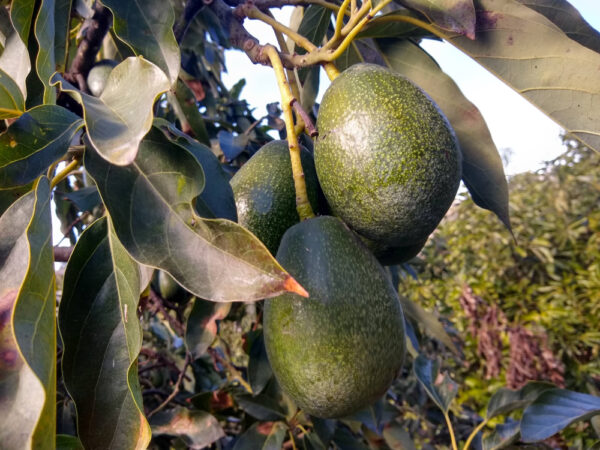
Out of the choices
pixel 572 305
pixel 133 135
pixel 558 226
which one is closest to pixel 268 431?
pixel 133 135

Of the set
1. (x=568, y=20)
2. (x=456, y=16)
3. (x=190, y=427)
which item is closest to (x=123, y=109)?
(x=456, y=16)

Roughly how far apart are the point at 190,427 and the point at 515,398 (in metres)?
0.91

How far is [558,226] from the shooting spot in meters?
3.67

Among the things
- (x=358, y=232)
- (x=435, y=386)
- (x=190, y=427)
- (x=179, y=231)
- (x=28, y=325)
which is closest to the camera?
(x=28, y=325)

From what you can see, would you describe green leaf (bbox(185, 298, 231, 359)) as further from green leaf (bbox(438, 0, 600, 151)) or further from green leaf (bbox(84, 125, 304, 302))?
green leaf (bbox(438, 0, 600, 151))

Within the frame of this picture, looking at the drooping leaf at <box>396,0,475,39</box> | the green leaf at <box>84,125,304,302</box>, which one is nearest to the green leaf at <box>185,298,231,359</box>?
the green leaf at <box>84,125,304,302</box>

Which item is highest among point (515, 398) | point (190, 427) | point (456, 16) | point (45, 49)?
point (456, 16)

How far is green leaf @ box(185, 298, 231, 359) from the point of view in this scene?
1078 millimetres

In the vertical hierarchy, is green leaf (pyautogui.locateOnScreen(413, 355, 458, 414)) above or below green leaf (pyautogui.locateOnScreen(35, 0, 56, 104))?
below

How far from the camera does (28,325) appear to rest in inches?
18.6

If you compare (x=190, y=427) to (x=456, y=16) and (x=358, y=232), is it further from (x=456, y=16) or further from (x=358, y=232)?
(x=456, y=16)

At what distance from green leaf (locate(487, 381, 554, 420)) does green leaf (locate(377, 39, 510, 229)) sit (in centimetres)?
66

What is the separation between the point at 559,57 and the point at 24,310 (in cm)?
88

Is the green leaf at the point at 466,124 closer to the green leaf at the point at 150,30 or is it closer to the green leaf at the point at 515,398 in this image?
the green leaf at the point at 150,30
